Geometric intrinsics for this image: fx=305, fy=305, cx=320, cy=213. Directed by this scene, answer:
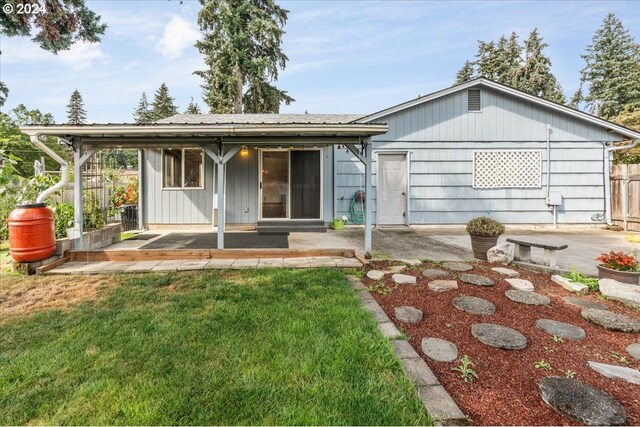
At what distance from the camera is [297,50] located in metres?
17.3

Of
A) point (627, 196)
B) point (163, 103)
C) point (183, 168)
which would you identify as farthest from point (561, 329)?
point (163, 103)

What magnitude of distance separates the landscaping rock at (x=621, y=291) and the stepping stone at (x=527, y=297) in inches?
26.7

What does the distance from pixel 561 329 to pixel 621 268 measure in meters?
1.76

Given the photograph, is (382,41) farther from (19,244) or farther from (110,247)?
(19,244)

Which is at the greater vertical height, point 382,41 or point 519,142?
point 382,41

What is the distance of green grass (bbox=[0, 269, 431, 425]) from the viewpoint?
1.64m

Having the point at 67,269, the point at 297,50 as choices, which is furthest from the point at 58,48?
the point at 297,50

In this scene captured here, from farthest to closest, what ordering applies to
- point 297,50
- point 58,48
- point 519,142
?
point 297,50
point 519,142
point 58,48

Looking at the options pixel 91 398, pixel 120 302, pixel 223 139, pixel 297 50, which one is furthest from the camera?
pixel 297 50

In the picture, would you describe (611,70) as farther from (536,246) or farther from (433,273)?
(433,273)

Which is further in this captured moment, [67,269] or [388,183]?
[388,183]

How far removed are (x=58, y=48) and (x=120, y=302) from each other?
20.8 feet

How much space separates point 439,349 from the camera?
233cm

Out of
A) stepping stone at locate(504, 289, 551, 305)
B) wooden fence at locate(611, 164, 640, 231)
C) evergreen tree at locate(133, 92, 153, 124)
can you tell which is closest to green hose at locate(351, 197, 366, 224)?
stepping stone at locate(504, 289, 551, 305)
